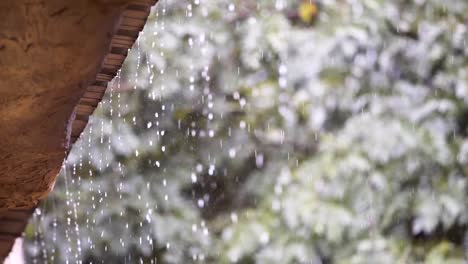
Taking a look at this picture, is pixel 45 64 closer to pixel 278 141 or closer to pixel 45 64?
pixel 45 64

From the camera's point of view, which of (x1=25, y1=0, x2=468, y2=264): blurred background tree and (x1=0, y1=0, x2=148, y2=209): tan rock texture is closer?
(x1=0, y1=0, x2=148, y2=209): tan rock texture

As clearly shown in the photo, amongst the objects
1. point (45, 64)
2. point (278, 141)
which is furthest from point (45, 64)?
point (278, 141)

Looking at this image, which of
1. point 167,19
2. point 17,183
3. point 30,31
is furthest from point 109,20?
point 167,19

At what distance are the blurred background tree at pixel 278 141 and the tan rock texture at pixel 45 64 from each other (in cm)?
294

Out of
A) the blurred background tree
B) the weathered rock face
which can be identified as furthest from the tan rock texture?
the blurred background tree

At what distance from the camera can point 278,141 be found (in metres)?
4.31

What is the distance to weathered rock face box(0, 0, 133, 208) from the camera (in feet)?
3.06

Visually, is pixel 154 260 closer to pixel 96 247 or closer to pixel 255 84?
pixel 96 247

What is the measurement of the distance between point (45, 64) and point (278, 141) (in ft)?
11.0

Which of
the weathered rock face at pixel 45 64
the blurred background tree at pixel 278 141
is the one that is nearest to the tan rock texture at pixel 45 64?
the weathered rock face at pixel 45 64

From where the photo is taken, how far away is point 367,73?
4.27 metres

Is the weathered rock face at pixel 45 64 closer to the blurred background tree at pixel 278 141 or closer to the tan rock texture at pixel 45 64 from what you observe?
the tan rock texture at pixel 45 64

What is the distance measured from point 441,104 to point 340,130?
1.58 ft

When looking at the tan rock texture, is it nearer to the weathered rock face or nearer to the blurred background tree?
the weathered rock face
